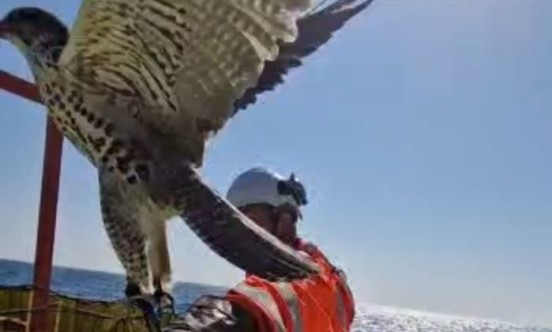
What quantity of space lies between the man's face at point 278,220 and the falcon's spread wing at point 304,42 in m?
1.12

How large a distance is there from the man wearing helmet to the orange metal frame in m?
0.86

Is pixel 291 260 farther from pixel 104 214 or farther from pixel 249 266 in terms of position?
pixel 104 214

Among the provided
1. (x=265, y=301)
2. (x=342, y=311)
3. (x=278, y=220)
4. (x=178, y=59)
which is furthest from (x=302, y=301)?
(x=178, y=59)

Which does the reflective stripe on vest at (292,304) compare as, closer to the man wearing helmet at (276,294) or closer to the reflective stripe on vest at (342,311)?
the man wearing helmet at (276,294)

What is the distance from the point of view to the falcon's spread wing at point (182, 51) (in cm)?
331

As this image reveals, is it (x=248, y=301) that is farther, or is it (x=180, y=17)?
(x=180, y=17)

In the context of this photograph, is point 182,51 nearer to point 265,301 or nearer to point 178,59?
point 178,59

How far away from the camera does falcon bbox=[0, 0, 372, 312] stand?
3281 millimetres

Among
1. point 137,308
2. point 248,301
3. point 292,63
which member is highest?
point 292,63

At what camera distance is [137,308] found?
3127mm

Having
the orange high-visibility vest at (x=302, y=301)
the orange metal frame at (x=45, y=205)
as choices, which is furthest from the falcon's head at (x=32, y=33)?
the orange high-visibility vest at (x=302, y=301)

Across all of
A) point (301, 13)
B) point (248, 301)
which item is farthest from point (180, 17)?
point (248, 301)

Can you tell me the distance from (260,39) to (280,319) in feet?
3.85

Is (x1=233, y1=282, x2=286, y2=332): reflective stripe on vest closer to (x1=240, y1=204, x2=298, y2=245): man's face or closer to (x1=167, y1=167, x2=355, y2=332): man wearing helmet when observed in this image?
(x1=167, y1=167, x2=355, y2=332): man wearing helmet
